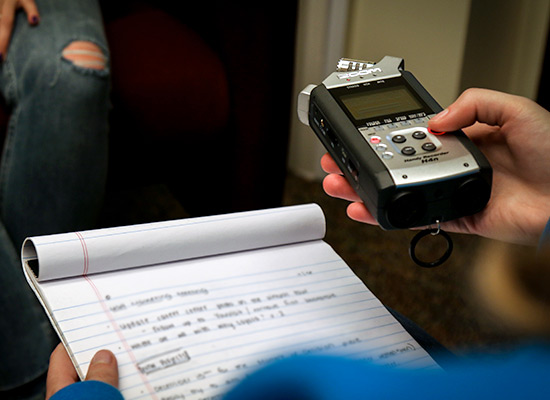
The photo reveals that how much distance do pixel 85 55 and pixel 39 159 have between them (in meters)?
0.15

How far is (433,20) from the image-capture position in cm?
128

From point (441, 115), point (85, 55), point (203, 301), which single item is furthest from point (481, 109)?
point (85, 55)

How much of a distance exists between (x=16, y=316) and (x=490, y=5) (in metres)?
1.02

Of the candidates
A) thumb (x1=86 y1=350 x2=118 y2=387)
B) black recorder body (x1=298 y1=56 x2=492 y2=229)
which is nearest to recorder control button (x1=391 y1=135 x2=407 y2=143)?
black recorder body (x1=298 y1=56 x2=492 y2=229)

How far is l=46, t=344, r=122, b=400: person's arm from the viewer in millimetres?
335

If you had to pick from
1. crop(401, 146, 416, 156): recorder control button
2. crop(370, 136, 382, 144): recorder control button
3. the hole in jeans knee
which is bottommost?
the hole in jeans knee

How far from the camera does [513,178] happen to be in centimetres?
53

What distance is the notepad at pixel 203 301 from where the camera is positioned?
378 millimetres

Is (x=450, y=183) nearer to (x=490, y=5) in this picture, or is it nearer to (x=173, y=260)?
(x=173, y=260)

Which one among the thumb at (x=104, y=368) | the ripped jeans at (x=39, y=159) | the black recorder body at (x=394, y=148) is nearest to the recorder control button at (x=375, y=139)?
the black recorder body at (x=394, y=148)

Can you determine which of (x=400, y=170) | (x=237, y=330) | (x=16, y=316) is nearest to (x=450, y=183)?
(x=400, y=170)

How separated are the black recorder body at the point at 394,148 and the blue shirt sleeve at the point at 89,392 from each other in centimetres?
20

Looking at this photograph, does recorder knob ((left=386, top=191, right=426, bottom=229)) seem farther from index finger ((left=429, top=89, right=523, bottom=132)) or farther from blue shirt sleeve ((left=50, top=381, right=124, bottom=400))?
blue shirt sleeve ((left=50, top=381, right=124, bottom=400))

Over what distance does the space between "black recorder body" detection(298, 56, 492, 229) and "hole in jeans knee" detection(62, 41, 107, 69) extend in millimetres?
435
